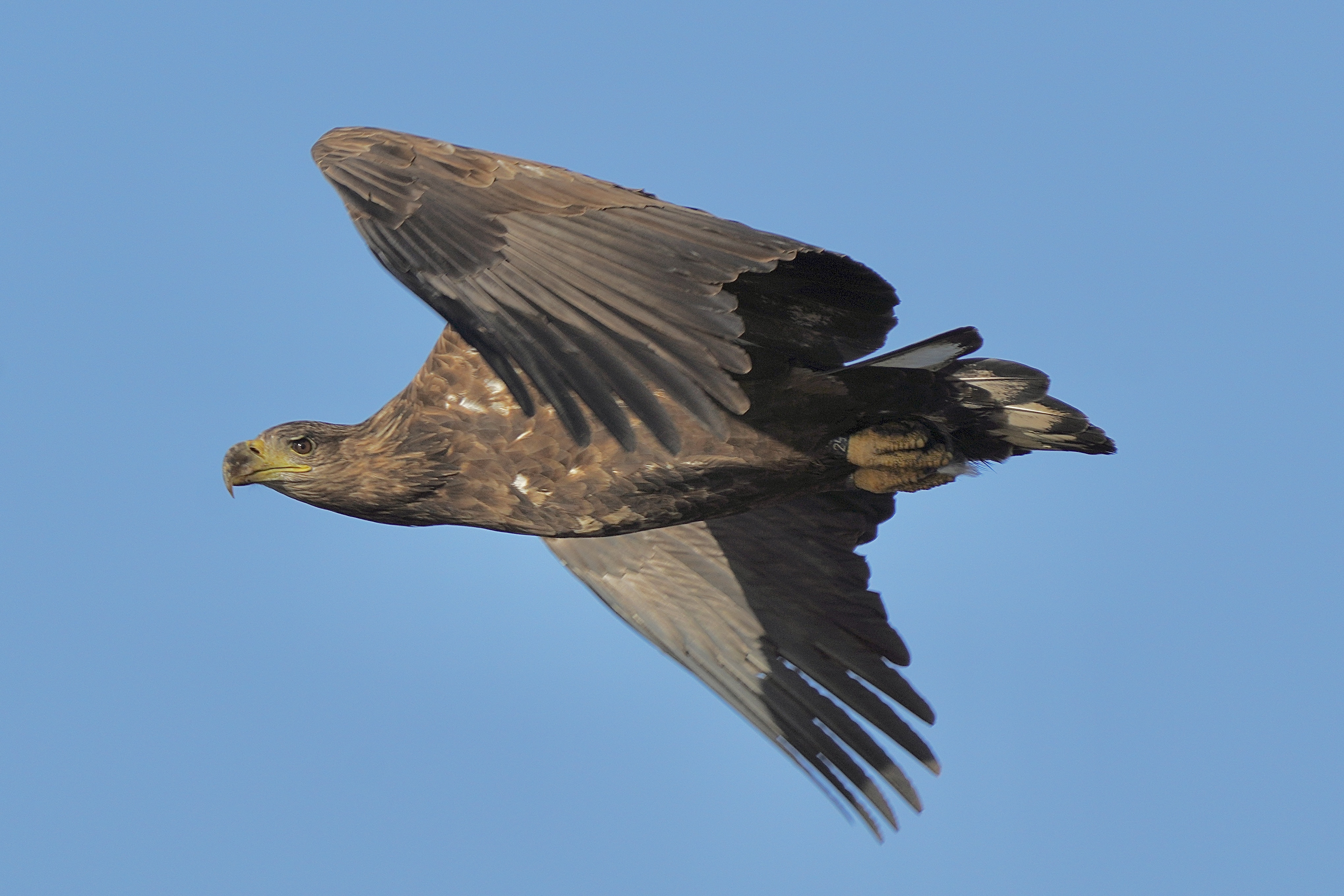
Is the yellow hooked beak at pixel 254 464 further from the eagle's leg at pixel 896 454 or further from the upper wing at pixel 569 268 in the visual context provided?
the eagle's leg at pixel 896 454

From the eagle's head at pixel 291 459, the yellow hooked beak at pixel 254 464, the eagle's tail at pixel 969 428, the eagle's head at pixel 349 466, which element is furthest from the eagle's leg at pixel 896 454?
the yellow hooked beak at pixel 254 464

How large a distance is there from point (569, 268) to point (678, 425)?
4.87ft

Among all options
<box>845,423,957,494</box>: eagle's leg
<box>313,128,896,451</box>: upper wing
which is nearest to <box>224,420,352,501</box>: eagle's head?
<box>313,128,896,451</box>: upper wing

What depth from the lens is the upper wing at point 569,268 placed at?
17.7 feet

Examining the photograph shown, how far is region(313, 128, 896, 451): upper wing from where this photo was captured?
5387mm

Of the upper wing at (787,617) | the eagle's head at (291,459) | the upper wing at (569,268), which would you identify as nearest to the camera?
the upper wing at (569,268)

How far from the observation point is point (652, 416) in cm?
539

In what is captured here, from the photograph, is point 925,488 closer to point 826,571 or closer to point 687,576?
point 826,571

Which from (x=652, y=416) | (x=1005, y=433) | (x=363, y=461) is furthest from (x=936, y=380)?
(x=363, y=461)

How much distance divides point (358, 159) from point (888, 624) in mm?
3559

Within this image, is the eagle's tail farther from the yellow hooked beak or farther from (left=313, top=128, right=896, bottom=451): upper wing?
the yellow hooked beak

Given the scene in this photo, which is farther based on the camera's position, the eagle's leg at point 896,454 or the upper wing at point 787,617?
the upper wing at point 787,617

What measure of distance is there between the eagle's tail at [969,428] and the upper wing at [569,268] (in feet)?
3.28

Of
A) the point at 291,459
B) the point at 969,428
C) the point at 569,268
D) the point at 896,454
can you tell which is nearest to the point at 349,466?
the point at 291,459
